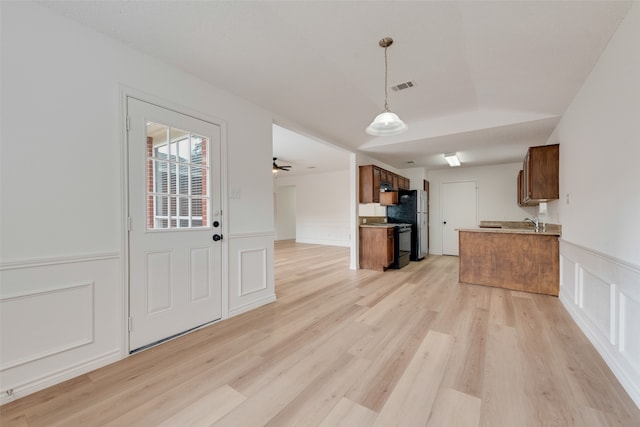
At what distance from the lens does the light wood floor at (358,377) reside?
1.46m

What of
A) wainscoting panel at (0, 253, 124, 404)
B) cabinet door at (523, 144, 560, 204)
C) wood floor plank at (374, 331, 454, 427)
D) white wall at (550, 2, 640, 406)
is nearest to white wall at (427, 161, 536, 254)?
cabinet door at (523, 144, 560, 204)

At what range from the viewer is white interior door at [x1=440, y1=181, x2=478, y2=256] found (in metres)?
6.77

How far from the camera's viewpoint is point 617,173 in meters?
1.90

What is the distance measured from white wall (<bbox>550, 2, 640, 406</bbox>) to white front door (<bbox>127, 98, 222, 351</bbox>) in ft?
10.7

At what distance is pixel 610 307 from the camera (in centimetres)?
199

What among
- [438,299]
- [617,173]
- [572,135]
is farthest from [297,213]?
[617,173]

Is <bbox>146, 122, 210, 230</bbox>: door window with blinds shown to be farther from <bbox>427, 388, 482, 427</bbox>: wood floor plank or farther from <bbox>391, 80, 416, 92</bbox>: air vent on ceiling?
<bbox>427, 388, 482, 427</bbox>: wood floor plank

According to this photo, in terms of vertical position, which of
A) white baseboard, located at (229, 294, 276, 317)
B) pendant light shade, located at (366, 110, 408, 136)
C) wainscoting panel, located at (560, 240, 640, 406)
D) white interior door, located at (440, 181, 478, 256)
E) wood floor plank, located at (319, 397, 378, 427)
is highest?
pendant light shade, located at (366, 110, 408, 136)

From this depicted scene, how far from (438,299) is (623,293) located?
1.80m

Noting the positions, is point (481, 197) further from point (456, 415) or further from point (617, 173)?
point (456, 415)

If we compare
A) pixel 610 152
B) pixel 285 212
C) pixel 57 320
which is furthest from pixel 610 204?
pixel 285 212

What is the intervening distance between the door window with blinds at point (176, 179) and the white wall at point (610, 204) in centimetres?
334

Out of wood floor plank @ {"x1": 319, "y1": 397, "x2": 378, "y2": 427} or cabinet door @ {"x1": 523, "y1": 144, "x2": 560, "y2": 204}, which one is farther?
cabinet door @ {"x1": 523, "y1": 144, "x2": 560, "y2": 204}

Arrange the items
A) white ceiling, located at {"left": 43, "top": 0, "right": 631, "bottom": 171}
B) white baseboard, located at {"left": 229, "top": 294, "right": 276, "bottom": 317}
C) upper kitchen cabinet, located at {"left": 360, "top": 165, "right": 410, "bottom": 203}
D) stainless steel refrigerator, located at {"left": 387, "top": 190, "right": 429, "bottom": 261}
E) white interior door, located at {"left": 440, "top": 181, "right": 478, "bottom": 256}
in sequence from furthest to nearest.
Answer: white interior door, located at {"left": 440, "top": 181, "right": 478, "bottom": 256}
stainless steel refrigerator, located at {"left": 387, "top": 190, "right": 429, "bottom": 261}
upper kitchen cabinet, located at {"left": 360, "top": 165, "right": 410, "bottom": 203}
white baseboard, located at {"left": 229, "top": 294, "right": 276, "bottom": 317}
white ceiling, located at {"left": 43, "top": 0, "right": 631, "bottom": 171}
